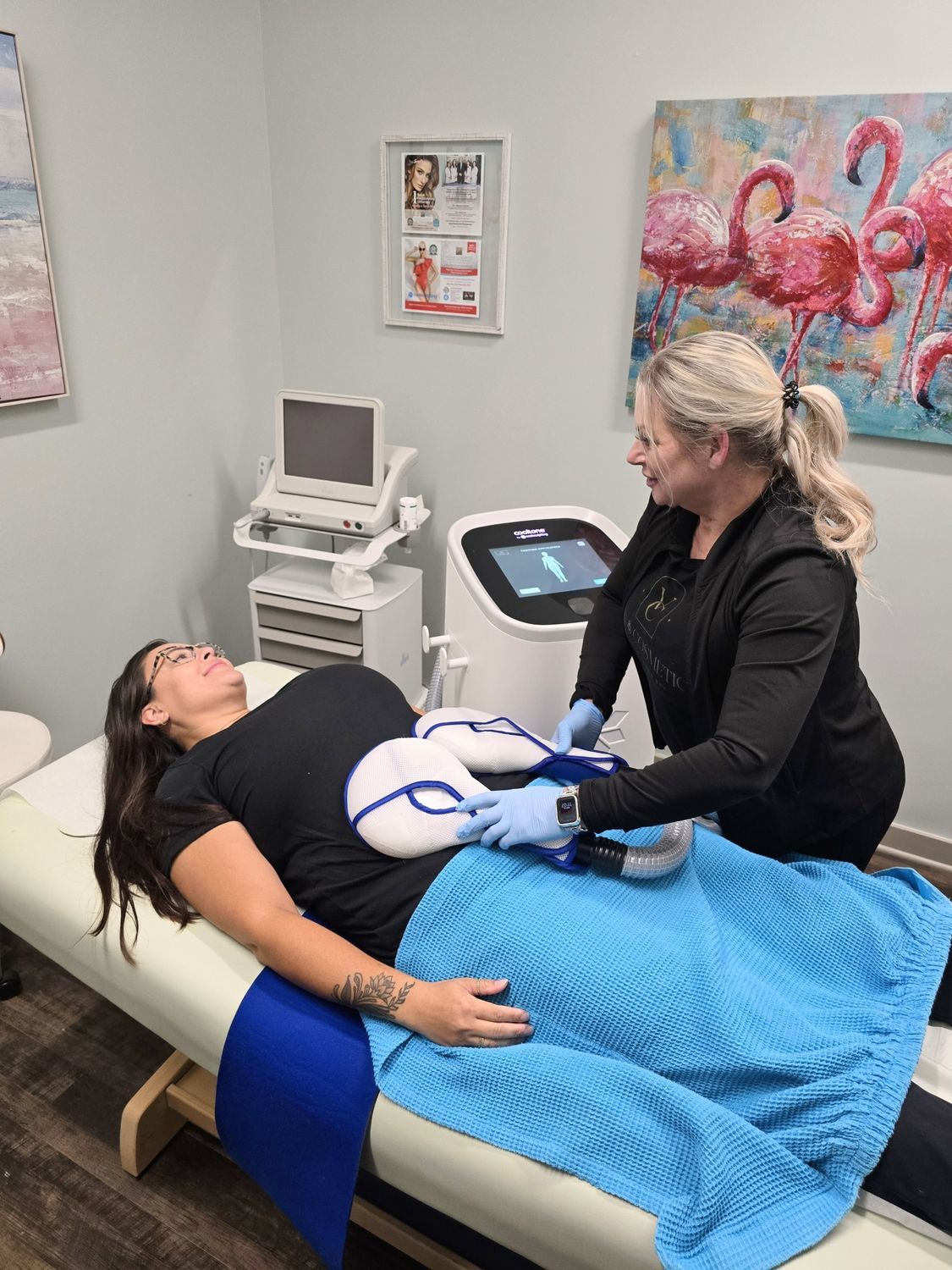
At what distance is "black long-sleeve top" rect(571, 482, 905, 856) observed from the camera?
A: 1059mm

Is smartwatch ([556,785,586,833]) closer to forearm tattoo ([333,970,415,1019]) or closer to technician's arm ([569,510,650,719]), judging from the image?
forearm tattoo ([333,970,415,1019])

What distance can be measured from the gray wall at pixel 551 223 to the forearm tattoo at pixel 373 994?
1.73 metres

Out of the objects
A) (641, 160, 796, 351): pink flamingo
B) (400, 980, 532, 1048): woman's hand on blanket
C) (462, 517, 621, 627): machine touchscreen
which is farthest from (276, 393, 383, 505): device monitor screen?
(400, 980, 532, 1048): woman's hand on blanket

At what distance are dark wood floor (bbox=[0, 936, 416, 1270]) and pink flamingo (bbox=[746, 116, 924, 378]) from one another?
2.17 meters

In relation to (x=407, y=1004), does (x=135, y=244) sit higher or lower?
higher

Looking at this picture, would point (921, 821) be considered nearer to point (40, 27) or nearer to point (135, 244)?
→ point (135, 244)

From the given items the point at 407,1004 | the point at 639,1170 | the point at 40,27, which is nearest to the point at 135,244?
the point at 40,27

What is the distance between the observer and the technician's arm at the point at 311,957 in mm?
1078

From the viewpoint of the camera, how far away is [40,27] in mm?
1940

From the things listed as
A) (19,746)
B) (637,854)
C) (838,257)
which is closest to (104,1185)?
(19,746)

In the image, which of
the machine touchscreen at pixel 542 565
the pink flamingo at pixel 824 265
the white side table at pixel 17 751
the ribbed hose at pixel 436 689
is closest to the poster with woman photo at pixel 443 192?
the pink flamingo at pixel 824 265

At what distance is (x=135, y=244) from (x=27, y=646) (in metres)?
1.14

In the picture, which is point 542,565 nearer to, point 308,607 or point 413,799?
point 413,799

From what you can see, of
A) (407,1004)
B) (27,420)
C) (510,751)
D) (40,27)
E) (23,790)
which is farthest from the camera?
(27,420)
